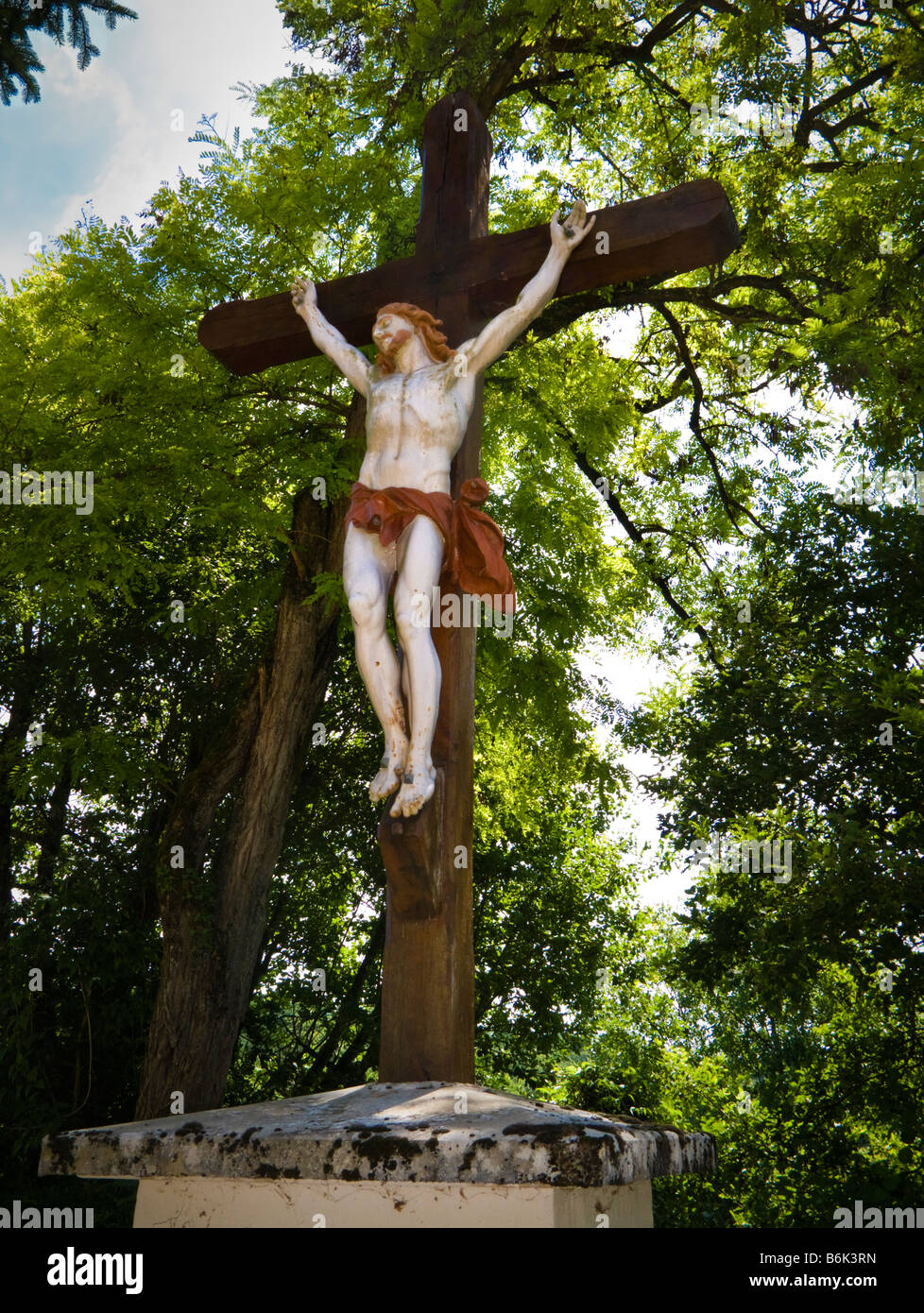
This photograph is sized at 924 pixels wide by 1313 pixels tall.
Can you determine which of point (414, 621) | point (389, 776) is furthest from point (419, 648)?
point (389, 776)

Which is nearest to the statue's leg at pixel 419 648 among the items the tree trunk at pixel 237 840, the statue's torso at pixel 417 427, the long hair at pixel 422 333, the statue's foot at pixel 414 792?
the statue's foot at pixel 414 792

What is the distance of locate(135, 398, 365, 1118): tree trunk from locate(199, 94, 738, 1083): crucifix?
8.17 ft

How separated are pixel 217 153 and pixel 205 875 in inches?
192

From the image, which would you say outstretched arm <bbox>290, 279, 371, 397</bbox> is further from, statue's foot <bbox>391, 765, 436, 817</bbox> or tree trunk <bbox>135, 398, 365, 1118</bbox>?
tree trunk <bbox>135, 398, 365, 1118</bbox>

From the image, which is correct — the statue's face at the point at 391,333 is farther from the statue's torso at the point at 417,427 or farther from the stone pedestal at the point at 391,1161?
the stone pedestal at the point at 391,1161

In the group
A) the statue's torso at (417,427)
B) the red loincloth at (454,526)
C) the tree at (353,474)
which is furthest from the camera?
the tree at (353,474)

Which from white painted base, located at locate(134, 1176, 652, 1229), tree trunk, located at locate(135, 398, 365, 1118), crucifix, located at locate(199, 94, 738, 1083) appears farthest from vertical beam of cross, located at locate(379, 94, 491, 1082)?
tree trunk, located at locate(135, 398, 365, 1118)

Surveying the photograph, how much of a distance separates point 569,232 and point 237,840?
15.9 ft

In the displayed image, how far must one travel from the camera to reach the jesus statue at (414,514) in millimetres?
3521

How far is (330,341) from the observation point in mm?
4426

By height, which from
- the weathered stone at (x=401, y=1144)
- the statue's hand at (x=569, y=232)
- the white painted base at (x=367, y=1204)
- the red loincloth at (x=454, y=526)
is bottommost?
the white painted base at (x=367, y=1204)

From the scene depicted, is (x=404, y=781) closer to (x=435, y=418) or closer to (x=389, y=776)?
(x=389, y=776)

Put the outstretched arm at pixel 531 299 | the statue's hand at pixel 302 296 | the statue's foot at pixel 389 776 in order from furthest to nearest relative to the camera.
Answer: the statue's hand at pixel 302 296 < the outstretched arm at pixel 531 299 < the statue's foot at pixel 389 776

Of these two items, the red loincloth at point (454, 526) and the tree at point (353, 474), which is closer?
the red loincloth at point (454, 526)
